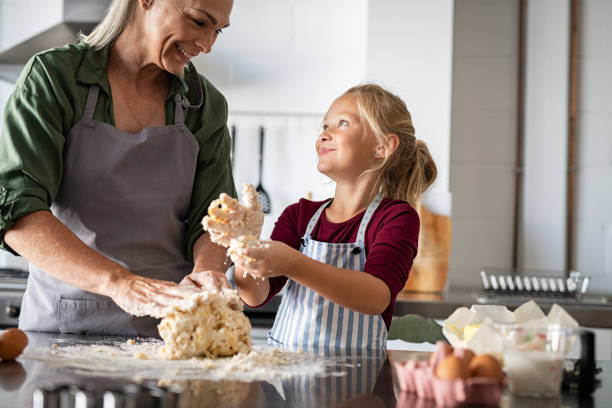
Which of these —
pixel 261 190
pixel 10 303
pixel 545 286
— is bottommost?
pixel 10 303

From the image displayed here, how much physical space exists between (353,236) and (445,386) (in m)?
0.73

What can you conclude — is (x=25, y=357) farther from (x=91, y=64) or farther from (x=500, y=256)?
(x=500, y=256)

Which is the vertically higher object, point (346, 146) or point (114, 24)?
point (114, 24)

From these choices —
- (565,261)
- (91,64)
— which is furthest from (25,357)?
(565,261)

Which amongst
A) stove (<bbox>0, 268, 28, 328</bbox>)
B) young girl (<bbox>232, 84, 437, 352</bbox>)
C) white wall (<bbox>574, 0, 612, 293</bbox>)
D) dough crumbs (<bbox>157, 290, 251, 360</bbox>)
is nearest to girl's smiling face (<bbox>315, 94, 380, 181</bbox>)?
young girl (<bbox>232, 84, 437, 352</bbox>)

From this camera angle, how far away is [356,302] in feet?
4.00

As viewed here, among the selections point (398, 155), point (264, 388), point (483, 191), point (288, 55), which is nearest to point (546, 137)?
point (483, 191)

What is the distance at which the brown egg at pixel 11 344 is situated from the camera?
96 cm

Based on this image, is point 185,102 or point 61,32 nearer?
point 185,102

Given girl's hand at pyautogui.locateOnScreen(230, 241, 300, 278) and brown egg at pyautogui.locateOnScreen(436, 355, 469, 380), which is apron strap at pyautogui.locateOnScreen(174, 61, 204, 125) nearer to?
girl's hand at pyautogui.locateOnScreen(230, 241, 300, 278)

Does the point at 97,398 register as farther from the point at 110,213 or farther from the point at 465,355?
the point at 110,213

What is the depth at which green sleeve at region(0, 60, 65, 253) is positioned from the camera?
1141 millimetres

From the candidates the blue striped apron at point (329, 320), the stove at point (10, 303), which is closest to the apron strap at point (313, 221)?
the blue striped apron at point (329, 320)

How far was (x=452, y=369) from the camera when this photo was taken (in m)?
0.77
